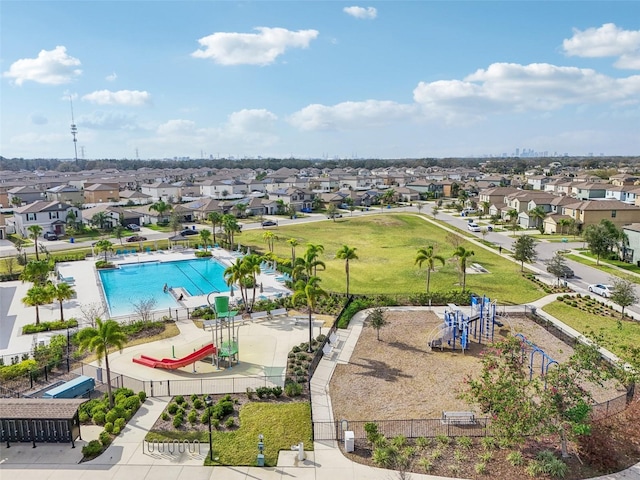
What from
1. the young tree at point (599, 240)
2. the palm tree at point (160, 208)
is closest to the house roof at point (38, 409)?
the young tree at point (599, 240)

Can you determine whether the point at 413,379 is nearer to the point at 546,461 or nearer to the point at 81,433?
the point at 546,461

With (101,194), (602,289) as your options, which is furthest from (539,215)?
(101,194)

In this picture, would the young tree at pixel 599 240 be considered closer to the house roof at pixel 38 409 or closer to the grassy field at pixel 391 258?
the grassy field at pixel 391 258

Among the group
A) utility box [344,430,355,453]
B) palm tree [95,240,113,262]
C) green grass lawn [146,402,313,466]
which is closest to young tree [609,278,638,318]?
green grass lawn [146,402,313,466]

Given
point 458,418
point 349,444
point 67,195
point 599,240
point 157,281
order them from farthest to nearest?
point 67,195 → point 599,240 → point 157,281 → point 458,418 → point 349,444

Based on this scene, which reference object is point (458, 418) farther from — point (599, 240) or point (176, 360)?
point (599, 240)

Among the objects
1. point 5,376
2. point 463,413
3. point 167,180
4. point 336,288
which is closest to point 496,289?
point 336,288
